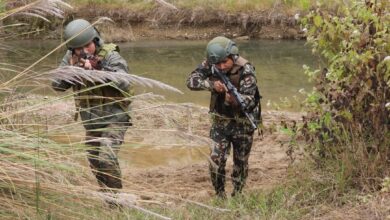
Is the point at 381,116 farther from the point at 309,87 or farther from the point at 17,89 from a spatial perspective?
the point at 309,87

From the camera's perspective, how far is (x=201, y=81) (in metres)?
5.28

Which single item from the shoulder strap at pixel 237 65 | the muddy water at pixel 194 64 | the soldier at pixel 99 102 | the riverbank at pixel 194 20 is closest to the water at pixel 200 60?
the muddy water at pixel 194 64

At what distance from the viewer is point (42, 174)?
92.0 inches

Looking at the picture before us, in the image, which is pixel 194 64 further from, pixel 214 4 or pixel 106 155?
pixel 106 155

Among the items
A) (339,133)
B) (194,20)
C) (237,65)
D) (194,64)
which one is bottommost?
(194,64)

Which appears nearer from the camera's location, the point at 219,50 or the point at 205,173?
the point at 219,50

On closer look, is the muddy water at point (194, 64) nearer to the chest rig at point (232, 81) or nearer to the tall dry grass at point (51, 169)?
the chest rig at point (232, 81)

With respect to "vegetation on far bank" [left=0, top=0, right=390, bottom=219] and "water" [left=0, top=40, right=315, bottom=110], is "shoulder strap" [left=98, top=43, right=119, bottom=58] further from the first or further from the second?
"water" [left=0, top=40, right=315, bottom=110]

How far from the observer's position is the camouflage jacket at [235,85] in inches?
206

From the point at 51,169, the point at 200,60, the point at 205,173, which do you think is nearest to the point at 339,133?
the point at 51,169

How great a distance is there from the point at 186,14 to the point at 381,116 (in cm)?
1661

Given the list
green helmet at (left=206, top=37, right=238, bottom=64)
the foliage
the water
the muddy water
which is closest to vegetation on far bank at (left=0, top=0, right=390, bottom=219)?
the foliage

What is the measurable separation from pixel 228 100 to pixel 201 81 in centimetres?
29

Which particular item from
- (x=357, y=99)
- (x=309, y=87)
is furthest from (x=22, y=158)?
(x=309, y=87)
